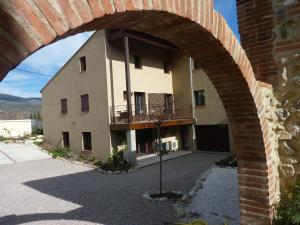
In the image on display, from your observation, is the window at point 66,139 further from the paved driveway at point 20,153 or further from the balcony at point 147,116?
the balcony at point 147,116

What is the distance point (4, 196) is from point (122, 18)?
9.75m

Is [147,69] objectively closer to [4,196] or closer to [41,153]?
[41,153]

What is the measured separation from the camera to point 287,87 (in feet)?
12.9

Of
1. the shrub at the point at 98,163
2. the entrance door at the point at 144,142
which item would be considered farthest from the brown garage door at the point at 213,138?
the shrub at the point at 98,163

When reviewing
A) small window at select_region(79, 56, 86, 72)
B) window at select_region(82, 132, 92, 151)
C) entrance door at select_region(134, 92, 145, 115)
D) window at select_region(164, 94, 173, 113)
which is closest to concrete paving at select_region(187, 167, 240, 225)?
entrance door at select_region(134, 92, 145, 115)

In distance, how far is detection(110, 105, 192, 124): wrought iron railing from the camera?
1518 cm

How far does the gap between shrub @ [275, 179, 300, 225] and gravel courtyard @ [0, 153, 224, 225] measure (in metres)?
3.26

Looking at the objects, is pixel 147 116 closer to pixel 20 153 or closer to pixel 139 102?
pixel 139 102

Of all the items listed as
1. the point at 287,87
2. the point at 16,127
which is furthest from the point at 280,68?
the point at 16,127

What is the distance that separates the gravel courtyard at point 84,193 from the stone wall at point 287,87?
3.57 m

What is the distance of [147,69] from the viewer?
17.7 m

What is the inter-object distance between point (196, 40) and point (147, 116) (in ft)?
42.8

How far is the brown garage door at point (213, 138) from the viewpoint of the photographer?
693 inches

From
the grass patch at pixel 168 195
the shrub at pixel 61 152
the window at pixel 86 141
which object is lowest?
the grass patch at pixel 168 195
